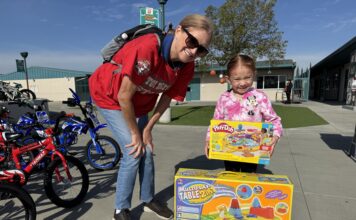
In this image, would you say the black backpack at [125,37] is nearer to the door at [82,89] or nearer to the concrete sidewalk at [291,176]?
the concrete sidewalk at [291,176]

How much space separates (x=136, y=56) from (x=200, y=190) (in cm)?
107

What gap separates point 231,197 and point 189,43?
1147mm

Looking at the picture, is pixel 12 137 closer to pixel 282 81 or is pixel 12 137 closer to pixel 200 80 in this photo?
pixel 200 80

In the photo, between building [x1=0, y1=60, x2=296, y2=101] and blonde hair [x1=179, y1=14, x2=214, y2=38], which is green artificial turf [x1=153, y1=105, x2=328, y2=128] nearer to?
building [x1=0, y1=60, x2=296, y2=101]

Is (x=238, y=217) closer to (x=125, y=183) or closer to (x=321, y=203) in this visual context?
(x=125, y=183)

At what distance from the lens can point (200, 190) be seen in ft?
5.97

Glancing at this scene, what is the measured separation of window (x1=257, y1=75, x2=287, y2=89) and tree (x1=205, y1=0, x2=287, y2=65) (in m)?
9.71

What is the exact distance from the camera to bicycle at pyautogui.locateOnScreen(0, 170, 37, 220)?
2.08 meters

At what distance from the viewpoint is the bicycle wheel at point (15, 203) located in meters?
2.08

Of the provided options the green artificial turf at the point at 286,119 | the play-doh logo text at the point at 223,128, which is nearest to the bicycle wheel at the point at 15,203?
the play-doh logo text at the point at 223,128

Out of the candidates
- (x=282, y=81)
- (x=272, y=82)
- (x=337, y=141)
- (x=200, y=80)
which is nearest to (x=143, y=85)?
(x=337, y=141)

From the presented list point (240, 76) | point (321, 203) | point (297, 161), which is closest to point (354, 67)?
point (297, 161)

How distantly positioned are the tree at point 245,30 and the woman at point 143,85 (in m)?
11.0

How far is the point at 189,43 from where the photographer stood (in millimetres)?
1726
